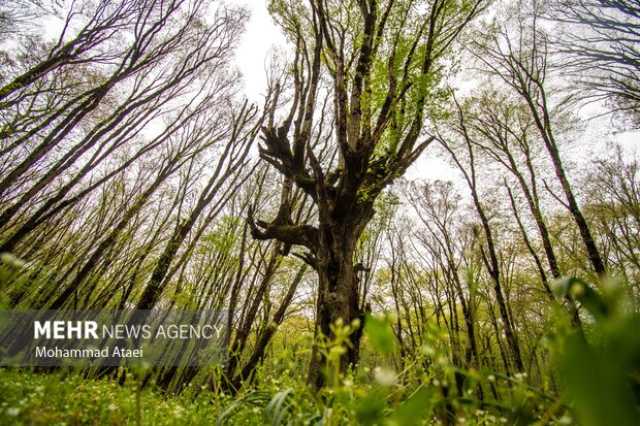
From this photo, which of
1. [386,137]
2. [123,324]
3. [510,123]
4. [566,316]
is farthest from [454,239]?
[566,316]

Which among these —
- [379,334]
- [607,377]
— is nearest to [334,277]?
[379,334]

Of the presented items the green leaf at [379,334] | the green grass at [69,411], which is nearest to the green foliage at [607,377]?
the green leaf at [379,334]

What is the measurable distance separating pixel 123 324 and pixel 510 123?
16.1 meters

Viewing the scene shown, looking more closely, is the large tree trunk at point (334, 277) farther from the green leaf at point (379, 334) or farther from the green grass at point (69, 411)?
the green leaf at point (379, 334)

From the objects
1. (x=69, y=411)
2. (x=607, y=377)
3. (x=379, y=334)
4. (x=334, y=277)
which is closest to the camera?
(x=607, y=377)

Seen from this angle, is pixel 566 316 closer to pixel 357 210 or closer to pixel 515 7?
pixel 357 210

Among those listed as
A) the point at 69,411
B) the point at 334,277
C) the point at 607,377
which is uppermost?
the point at 334,277

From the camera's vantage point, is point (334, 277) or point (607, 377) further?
Answer: point (334, 277)

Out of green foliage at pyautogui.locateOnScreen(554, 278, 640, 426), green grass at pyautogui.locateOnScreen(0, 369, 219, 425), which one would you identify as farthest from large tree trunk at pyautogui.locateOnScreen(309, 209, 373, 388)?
green foliage at pyautogui.locateOnScreen(554, 278, 640, 426)

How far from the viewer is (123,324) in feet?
33.6

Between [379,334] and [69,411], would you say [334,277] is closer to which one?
[69,411]

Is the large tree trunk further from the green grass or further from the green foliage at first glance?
the green foliage

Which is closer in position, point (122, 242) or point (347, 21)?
point (347, 21)

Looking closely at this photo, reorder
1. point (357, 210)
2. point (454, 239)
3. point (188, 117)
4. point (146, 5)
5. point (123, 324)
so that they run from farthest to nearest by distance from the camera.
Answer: point (454, 239), point (188, 117), point (123, 324), point (146, 5), point (357, 210)
